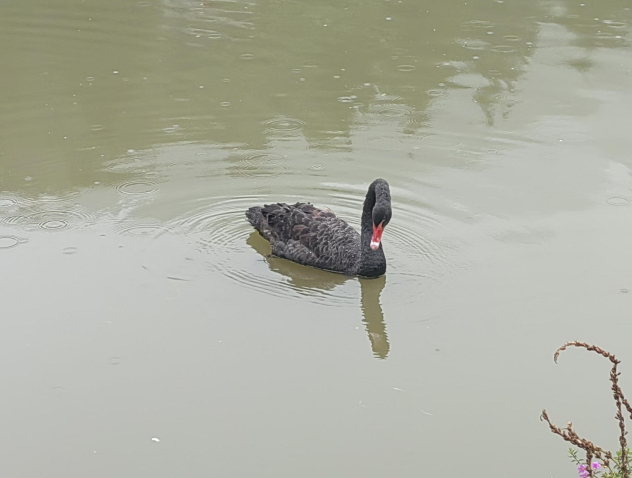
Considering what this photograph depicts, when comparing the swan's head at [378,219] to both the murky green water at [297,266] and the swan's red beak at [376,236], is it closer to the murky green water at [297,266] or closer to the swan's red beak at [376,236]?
the swan's red beak at [376,236]

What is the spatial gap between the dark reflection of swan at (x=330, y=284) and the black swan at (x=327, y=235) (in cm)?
5

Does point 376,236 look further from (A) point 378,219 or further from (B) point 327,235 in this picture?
(B) point 327,235

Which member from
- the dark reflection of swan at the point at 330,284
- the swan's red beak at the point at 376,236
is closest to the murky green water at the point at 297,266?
the dark reflection of swan at the point at 330,284

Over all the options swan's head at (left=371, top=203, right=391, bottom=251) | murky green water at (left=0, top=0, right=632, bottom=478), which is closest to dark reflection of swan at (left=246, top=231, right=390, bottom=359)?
murky green water at (left=0, top=0, right=632, bottom=478)

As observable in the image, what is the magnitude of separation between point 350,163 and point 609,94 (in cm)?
300

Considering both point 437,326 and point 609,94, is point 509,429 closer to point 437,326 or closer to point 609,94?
point 437,326

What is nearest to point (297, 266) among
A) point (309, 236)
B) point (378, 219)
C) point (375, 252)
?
point (309, 236)

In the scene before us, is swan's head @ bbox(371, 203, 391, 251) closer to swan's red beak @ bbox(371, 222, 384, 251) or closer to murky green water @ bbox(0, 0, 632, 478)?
swan's red beak @ bbox(371, 222, 384, 251)

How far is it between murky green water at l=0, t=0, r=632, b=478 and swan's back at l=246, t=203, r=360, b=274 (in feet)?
0.35

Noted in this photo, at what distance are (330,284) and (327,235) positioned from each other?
32cm

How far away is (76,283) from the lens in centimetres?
552

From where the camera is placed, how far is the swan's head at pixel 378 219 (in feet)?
18.0

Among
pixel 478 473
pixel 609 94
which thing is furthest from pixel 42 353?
pixel 609 94

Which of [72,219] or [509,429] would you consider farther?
[72,219]
